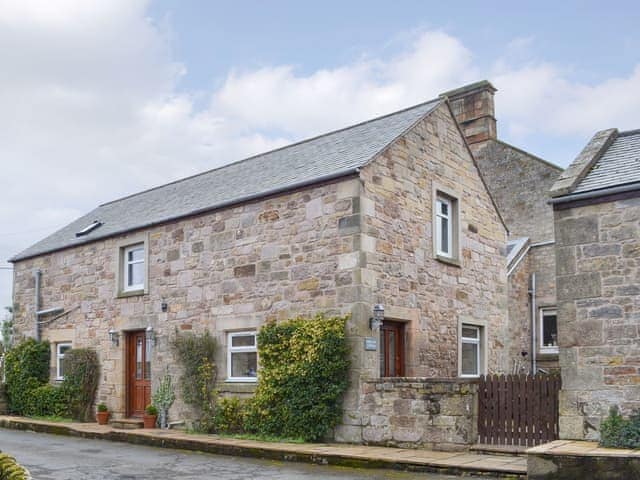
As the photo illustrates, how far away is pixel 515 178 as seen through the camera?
2297 cm

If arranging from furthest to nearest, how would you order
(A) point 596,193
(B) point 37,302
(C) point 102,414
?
1. (B) point 37,302
2. (C) point 102,414
3. (A) point 596,193

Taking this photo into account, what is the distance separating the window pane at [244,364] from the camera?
47.4ft

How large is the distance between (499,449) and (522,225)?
12.7 m

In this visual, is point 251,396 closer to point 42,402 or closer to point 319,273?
point 319,273

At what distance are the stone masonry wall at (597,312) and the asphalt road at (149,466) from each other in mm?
2203

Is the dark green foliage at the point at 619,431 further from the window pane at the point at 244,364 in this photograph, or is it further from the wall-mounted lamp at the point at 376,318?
the window pane at the point at 244,364

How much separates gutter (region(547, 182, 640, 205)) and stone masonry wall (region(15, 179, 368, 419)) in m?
3.60

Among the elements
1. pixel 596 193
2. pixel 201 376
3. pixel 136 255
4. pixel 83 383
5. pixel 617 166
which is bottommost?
pixel 83 383

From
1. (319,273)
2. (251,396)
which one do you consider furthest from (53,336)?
(319,273)

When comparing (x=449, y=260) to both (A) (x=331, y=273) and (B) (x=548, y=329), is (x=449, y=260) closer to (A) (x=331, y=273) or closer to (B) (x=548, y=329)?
(A) (x=331, y=273)

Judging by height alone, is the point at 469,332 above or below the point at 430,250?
below

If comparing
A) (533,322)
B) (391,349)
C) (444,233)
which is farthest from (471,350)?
(533,322)

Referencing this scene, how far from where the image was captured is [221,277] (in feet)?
49.6

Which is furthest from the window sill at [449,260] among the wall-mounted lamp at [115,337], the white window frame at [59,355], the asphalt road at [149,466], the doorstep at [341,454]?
the white window frame at [59,355]
